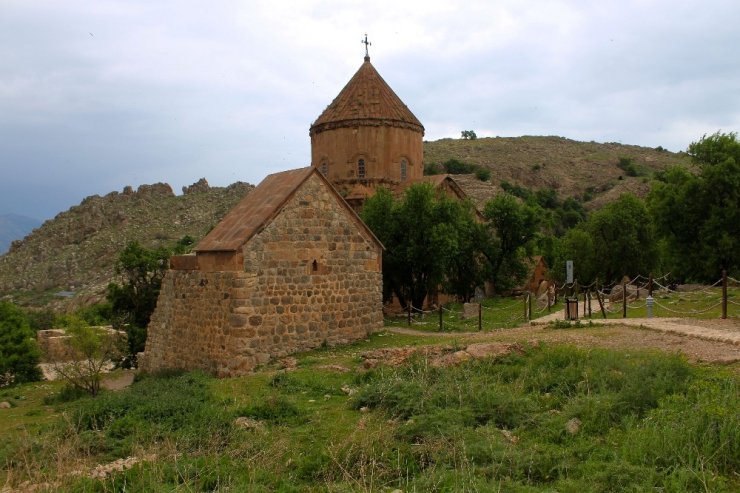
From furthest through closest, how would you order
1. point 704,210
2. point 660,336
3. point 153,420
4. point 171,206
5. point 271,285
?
point 171,206 → point 704,210 → point 271,285 → point 660,336 → point 153,420

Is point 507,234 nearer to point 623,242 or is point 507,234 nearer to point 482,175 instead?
point 623,242

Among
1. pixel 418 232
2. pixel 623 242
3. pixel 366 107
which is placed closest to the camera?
pixel 418 232

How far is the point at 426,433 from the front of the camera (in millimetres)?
7094

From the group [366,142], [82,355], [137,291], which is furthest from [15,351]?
[366,142]

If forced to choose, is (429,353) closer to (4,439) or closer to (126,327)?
(4,439)

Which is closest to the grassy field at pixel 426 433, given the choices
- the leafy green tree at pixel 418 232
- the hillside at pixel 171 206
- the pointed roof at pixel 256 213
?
the pointed roof at pixel 256 213

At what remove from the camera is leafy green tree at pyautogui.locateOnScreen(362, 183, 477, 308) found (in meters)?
20.2

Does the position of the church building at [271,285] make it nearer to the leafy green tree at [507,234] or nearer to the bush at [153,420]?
the bush at [153,420]

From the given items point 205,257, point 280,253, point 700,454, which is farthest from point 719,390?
point 205,257

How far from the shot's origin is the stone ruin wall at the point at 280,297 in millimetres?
12867

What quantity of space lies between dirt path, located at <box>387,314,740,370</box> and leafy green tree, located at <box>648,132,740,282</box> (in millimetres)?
5582

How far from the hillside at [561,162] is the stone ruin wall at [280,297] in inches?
1875

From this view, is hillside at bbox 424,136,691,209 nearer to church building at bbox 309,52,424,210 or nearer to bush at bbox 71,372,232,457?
church building at bbox 309,52,424,210

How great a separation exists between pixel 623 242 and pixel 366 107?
14713mm
